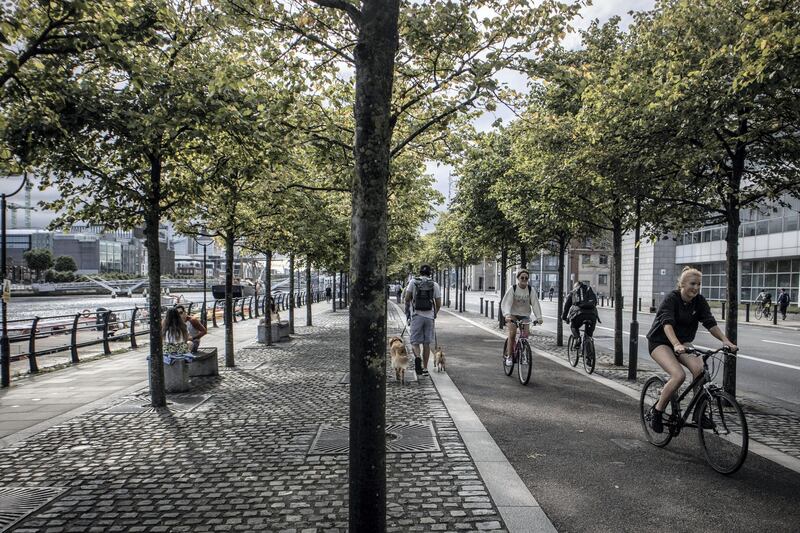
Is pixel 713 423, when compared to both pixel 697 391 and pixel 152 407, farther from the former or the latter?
pixel 152 407

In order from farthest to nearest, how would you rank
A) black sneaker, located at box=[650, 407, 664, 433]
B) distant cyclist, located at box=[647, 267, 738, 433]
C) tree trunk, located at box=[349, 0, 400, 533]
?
black sneaker, located at box=[650, 407, 664, 433]
distant cyclist, located at box=[647, 267, 738, 433]
tree trunk, located at box=[349, 0, 400, 533]

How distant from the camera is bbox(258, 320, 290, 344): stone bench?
1598 cm

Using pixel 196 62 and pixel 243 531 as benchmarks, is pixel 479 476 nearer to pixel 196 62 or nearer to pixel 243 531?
pixel 243 531

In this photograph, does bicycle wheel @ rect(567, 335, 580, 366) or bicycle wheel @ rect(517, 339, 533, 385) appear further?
bicycle wheel @ rect(567, 335, 580, 366)

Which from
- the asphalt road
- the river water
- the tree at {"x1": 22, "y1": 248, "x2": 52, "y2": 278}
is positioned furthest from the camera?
the tree at {"x1": 22, "y1": 248, "x2": 52, "y2": 278}

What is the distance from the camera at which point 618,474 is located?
15.5 feet

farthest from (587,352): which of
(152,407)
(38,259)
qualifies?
(38,259)

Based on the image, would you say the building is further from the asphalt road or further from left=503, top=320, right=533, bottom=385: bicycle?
left=503, top=320, right=533, bottom=385: bicycle

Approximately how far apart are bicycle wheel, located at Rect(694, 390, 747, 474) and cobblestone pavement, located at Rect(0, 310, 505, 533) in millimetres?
2227

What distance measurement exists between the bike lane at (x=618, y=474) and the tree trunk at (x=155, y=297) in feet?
14.9

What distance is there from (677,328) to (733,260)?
2992mm

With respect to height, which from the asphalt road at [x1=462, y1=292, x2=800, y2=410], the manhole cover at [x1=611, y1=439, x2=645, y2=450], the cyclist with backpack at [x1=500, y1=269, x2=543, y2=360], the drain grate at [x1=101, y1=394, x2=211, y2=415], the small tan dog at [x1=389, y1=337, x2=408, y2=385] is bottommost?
the asphalt road at [x1=462, y1=292, x2=800, y2=410]

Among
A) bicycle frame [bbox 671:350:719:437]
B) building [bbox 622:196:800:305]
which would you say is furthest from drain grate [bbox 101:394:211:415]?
building [bbox 622:196:800:305]

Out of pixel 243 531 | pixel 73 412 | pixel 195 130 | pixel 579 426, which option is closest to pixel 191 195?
pixel 195 130
